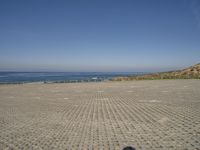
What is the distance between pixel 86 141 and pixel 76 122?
7.05ft

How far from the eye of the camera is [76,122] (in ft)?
25.1

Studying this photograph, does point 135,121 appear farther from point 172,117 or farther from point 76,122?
point 76,122

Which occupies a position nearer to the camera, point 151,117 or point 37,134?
point 37,134

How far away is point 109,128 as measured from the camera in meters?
6.71

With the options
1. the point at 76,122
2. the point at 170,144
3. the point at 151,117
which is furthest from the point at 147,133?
the point at 76,122

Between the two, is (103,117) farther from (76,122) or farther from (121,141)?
(121,141)

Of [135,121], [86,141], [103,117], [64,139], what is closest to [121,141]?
[86,141]

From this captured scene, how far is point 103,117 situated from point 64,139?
9.13ft

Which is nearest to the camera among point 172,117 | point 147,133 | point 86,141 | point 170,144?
point 170,144

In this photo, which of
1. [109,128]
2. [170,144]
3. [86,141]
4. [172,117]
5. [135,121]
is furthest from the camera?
[172,117]

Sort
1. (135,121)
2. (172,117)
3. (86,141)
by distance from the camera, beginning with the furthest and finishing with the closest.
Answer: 1. (172,117)
2. (135,121)
3. (86,141)

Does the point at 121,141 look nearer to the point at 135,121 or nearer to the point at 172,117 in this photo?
the point at 135,121

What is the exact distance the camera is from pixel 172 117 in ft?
26.5

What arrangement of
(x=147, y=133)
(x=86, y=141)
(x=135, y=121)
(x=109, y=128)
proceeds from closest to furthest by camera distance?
(x=86, y=141), (x=147, y=133), (x=109, y=128), (x=135, y=121)
